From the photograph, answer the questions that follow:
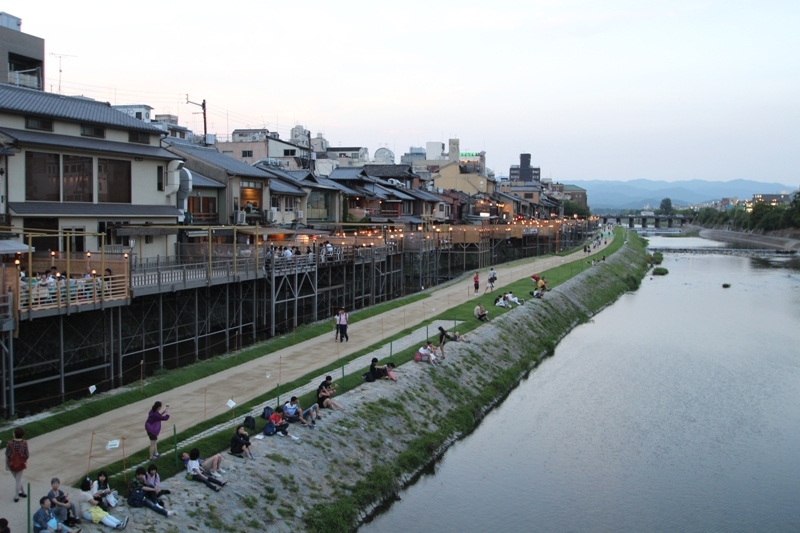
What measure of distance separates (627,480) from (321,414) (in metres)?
10.0

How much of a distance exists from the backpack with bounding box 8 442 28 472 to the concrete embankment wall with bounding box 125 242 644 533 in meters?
2.48

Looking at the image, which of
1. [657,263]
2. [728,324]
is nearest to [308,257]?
→ [728,324]

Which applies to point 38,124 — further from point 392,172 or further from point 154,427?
point 392,172

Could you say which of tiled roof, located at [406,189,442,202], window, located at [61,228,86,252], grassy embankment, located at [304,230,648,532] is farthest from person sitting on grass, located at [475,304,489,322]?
tiled roof, located at [406,189,442,202]

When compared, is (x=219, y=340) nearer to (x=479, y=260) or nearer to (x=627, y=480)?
(x=627, y=480)

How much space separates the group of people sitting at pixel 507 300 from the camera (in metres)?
43.1

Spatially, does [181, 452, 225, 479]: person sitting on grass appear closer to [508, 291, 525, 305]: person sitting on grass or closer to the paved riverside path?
the paved riverside path

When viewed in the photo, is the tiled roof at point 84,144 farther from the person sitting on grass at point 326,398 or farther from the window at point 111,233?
the person sitting on grass at point 326,398

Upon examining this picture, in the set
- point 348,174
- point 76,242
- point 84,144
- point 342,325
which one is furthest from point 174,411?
point 348,174

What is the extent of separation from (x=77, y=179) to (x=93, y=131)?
274 centimetres

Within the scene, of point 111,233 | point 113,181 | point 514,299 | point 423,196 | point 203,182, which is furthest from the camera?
point 423,196

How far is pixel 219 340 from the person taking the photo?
112 feet

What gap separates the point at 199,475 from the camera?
52.6 feet

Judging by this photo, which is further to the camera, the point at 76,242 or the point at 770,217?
the point at 770,217
